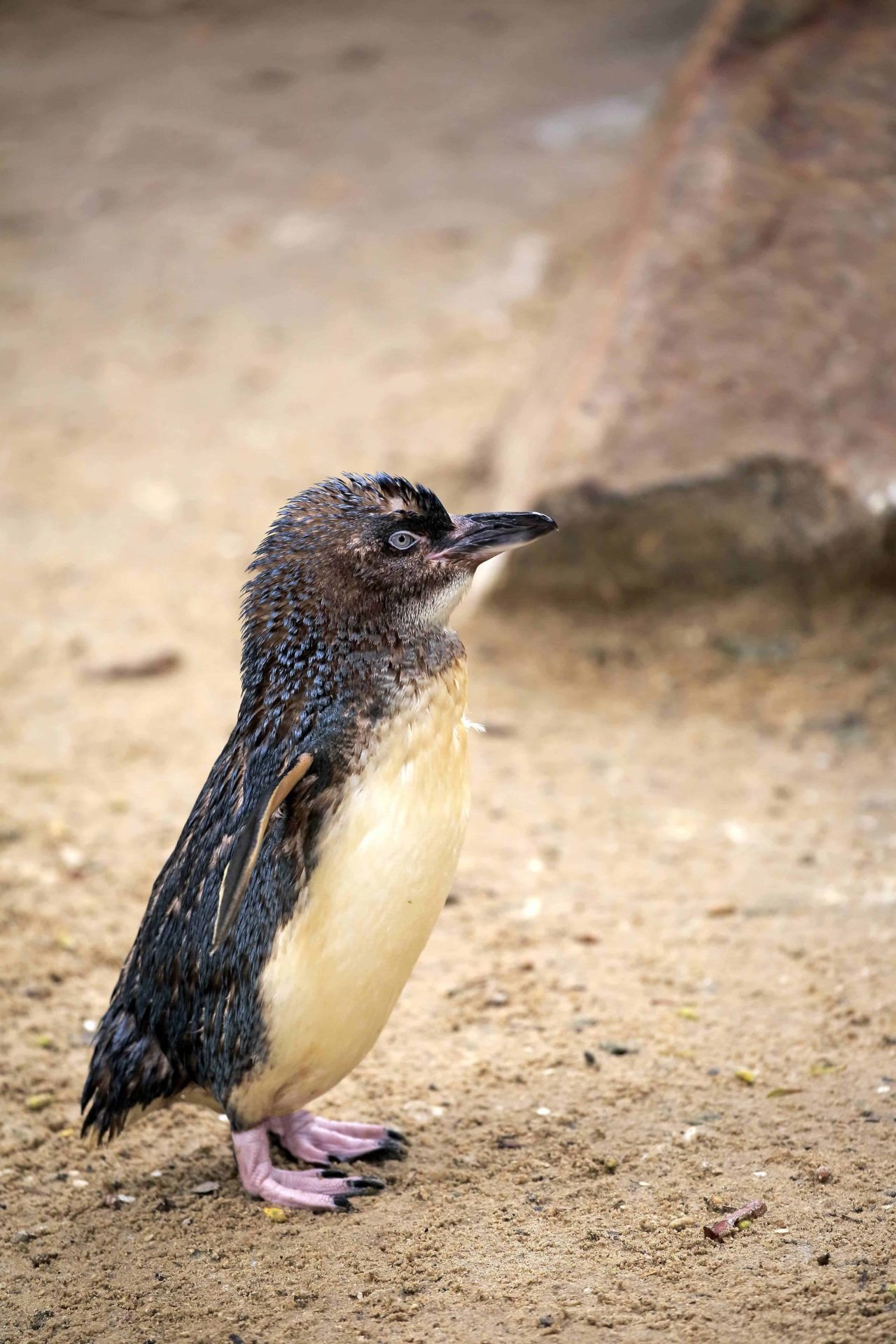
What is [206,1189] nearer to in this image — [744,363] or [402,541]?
[402,541]

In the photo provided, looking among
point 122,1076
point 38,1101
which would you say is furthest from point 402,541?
point 38,1101

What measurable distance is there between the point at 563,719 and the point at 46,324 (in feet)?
17.1

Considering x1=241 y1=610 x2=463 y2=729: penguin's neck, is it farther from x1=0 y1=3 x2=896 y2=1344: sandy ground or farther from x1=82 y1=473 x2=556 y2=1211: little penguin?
x1=0 y1=3 x2=896 y2=1344: sandy ground

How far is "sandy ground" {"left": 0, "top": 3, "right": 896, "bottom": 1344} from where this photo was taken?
263 cm

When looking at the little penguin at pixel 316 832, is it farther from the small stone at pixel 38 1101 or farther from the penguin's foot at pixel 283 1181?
the small stone at pixel 38 1101

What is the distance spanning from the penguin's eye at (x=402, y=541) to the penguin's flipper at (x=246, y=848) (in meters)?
0.48

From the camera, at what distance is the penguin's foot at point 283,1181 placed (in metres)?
2.82

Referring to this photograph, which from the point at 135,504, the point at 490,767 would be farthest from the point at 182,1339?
the point at 135,504

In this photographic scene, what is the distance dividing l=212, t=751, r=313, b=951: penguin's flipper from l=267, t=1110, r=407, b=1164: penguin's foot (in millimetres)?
657

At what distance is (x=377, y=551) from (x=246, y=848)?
669mm

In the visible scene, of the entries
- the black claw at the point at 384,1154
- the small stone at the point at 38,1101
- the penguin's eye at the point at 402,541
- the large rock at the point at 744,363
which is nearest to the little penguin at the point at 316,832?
the penguin's eye at the point at 402,541

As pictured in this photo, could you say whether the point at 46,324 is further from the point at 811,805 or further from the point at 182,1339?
the point at 182,1339

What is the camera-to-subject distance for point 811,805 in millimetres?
4750

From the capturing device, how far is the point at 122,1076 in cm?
293
